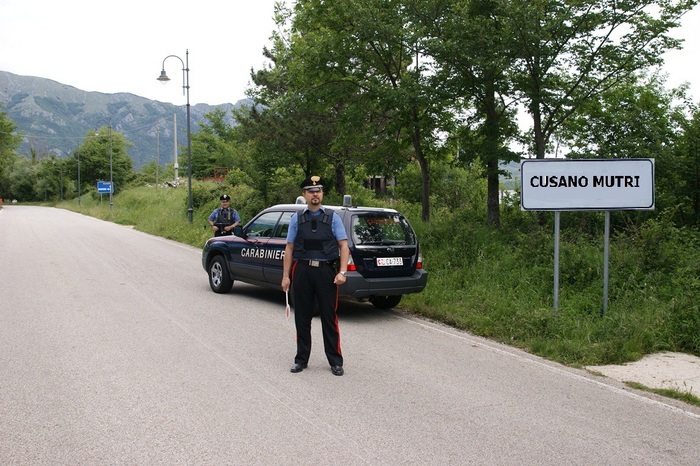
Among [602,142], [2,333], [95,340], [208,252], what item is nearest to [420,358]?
[95,340]

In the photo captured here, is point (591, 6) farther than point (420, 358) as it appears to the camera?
Yes

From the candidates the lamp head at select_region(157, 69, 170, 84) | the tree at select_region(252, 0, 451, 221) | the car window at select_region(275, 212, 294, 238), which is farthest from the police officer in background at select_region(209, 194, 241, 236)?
the lamp head at select_region(157, 69, 170, 84)

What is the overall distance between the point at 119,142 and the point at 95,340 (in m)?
76.9

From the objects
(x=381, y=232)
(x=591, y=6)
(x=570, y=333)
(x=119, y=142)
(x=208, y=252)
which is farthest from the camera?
(x=119, y=142)

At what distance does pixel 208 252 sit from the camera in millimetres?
11367

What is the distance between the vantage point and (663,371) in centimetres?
638

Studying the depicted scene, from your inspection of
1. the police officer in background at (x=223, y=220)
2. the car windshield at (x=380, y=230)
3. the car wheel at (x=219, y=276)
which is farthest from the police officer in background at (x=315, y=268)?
the police officer in background at (x=223, y=220)

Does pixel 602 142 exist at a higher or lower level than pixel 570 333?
higher

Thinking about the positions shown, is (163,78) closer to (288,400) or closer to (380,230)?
(380,230)

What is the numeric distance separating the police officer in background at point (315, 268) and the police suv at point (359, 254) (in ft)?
7.73

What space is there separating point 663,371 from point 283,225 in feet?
18.9

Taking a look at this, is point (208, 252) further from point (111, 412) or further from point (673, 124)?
point (673, 124)

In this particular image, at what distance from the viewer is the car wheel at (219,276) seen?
10.8 meters

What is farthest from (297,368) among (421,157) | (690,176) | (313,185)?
(421,157)
